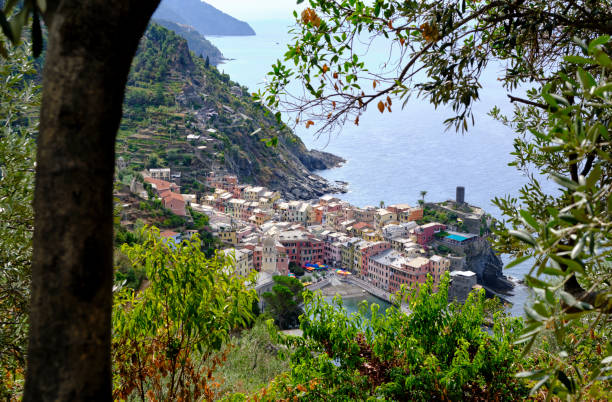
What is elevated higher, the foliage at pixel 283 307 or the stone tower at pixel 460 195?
the stone tower at pixel 460 195

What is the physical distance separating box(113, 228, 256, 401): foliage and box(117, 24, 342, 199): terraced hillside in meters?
27.4

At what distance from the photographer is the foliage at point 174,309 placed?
7.30 feet

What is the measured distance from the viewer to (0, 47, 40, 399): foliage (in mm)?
1976

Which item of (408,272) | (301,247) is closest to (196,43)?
(301,247)

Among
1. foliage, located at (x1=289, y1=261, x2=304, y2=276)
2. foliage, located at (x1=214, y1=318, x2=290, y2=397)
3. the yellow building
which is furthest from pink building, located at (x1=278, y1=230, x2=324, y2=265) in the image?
foliage, located at (x1=214, y1=318, x2=290, y2=397)

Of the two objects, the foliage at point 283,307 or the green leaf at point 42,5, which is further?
the foliage at point 283,307

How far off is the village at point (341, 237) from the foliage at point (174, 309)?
50.1ft

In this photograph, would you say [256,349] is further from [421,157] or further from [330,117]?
[421,157]

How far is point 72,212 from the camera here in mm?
654

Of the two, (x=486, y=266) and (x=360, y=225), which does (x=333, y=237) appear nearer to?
(x=360, y=225)

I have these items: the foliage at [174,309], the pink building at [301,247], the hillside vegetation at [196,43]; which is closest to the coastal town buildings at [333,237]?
the pink building at [301,247]

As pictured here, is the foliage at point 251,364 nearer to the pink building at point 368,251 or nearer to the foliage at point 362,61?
the foliage at point 362,61

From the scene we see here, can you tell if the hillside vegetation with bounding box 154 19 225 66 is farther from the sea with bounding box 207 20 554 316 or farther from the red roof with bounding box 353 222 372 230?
the red roof with bounding box 353 222 372 230

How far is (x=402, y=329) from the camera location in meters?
2.93
